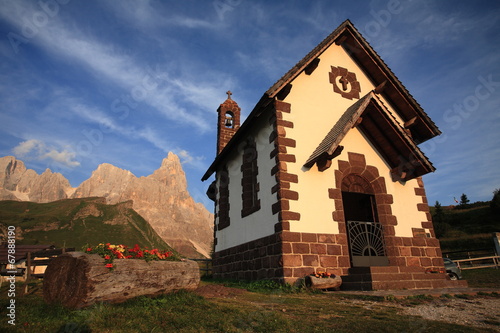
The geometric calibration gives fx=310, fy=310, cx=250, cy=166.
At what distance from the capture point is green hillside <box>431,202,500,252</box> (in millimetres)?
33000

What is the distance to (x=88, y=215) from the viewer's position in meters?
89.5

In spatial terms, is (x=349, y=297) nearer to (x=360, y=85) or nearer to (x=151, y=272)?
(x=151, y=272)

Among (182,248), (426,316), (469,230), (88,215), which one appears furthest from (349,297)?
(182,248)

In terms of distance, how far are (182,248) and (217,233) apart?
114 m

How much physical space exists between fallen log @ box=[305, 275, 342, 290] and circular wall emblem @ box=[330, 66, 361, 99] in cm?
672

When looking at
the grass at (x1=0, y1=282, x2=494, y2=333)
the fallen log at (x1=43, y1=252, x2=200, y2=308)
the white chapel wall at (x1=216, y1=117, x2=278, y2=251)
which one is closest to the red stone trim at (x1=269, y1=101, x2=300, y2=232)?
the white chapel wall at (x1=216, y1=117, x2=278, y2=251)

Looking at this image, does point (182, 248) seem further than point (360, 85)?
Yes

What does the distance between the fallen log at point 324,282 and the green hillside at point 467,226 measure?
103ft

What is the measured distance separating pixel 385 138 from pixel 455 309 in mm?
6500

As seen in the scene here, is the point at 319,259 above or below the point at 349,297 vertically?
above

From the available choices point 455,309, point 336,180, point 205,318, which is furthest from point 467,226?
point 205,318

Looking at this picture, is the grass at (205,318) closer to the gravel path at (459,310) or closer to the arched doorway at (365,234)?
the gravel path at (459,310)

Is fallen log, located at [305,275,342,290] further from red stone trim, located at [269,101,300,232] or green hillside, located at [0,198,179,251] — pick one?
green hillside, located at [0,198,179,251]

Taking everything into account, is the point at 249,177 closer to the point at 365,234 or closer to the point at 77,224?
the point at 365,234
